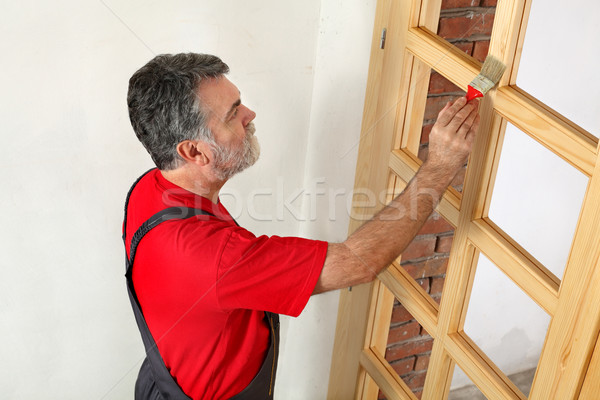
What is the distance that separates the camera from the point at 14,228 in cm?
170

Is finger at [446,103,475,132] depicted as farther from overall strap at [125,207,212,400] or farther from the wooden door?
overall strap at [125,207,212,400]

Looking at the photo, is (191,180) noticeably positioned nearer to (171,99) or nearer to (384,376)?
(171,99)

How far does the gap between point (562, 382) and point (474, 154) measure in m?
0.44

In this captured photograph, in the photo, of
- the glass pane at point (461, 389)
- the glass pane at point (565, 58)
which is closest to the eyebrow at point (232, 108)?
the glass pane at point (565, 58)

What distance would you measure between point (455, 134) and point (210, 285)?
57 cm

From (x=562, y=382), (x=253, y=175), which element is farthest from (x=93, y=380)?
(x=562, y=382)

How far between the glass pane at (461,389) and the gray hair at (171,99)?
1.75 meters

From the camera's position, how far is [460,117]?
1129 millimetres

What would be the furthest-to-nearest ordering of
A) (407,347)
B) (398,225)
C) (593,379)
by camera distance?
(407,347) → (398,225) → (593,379)

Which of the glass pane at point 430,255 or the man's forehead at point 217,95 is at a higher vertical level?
the man's forehead at point 217,95

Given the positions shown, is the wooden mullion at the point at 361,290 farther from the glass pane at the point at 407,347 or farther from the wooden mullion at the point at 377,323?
the glass pane at the point at 407,347

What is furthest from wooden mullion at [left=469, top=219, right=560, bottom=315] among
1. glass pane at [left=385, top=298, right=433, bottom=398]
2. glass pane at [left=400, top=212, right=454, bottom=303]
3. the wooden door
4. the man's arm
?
glass pane at [left=385, top=298, right=433, bottom=398]

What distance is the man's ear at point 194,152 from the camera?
137cm

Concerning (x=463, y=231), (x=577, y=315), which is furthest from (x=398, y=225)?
(x=577, y=315)
